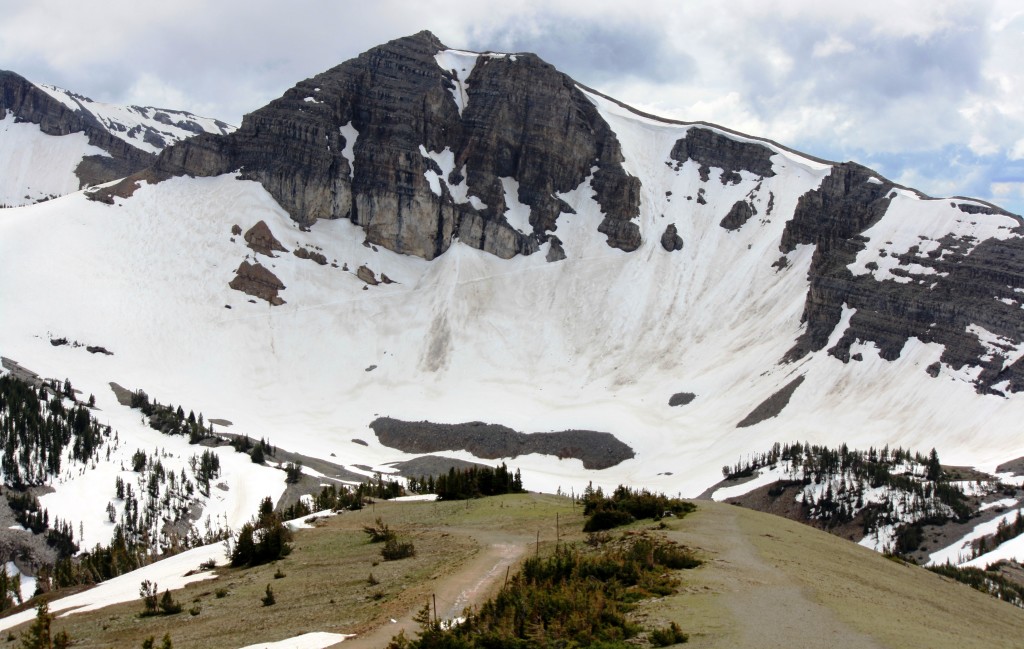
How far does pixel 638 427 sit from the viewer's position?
347ft

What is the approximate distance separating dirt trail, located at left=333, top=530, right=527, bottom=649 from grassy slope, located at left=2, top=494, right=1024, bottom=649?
A: 73 millimetres

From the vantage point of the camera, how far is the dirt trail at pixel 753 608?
15.8 metres

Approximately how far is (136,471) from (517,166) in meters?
95.8

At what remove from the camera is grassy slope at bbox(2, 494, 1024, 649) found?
17328 millimetres

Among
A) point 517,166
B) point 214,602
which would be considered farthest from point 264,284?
point 214,602

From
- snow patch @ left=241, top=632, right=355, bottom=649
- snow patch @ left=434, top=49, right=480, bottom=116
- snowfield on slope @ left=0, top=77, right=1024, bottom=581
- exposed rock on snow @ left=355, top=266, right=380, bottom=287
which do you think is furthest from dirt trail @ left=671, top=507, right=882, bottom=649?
snow patch @ left=434, top=49, right=480, bottom=116

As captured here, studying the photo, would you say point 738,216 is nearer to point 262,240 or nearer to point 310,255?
point 310,255

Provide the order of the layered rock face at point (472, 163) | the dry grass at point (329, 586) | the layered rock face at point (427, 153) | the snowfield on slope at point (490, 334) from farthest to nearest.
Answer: the layered rock face at point (427, 153) < the layered rock face at point (472, 163) < the snowfield on slope at point (490, 334) < the dry grass at point (329, 586)

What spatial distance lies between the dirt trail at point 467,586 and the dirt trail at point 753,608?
16.5ft

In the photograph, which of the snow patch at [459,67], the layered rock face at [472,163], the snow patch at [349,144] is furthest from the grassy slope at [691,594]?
the snow patch at [459,67]

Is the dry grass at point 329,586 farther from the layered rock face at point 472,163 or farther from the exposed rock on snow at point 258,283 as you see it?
the exposed rock on snow at point 258,283

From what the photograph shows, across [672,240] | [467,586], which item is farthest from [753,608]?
[672,240]

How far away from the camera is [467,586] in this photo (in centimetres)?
2278

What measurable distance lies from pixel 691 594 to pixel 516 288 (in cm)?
12037
